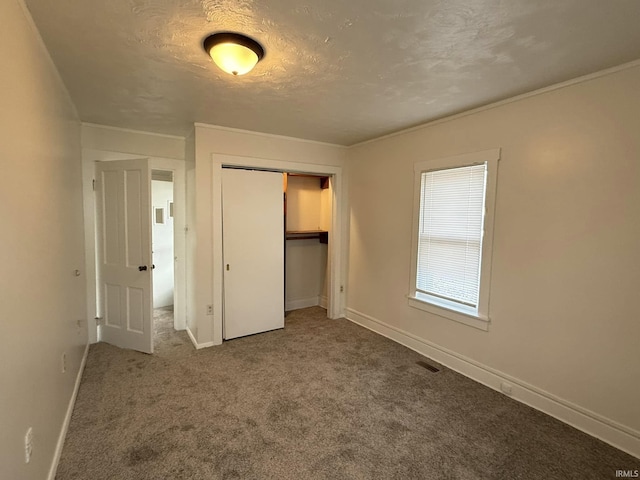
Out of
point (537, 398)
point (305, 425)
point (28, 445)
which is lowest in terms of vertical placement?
point (305, 425)

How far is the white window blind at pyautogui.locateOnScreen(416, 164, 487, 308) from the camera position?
287 centimetres

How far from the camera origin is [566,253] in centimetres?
227

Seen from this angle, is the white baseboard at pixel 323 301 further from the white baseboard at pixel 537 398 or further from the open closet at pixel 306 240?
the white baseboard at pixel 537 398

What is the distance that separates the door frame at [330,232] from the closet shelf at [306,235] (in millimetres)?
490

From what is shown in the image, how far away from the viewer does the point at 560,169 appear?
89.8 inches

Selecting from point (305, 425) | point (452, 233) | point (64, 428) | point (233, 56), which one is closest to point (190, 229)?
point (64, 428)

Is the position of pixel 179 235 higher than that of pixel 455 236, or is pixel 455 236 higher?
Answer: pixel 455 236

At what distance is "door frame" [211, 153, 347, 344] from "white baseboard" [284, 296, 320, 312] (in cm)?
70

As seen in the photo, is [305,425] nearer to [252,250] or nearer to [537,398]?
[537,398]

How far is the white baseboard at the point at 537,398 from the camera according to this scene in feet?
6.65

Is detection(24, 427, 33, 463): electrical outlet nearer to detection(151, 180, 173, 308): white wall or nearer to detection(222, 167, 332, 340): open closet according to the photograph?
detection(222, 167, 332, 340): open closet

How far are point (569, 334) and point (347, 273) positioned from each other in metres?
2.65

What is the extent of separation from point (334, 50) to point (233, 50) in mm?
581
